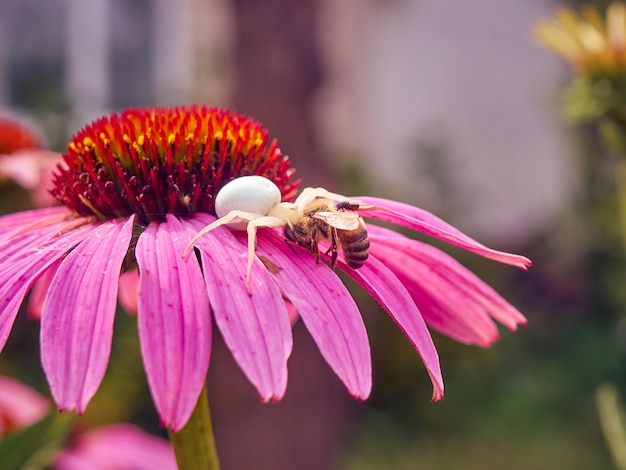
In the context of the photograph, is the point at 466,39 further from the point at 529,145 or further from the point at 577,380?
the point at 577,380

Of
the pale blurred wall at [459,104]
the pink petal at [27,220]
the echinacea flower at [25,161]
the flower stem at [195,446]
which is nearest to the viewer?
the flower stem at [195,446]

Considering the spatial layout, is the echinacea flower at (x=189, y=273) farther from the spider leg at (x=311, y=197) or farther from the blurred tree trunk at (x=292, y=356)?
the blurred tree trunk at (x=292, y=356)

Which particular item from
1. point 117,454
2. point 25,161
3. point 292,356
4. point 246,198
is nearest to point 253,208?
point 246,198

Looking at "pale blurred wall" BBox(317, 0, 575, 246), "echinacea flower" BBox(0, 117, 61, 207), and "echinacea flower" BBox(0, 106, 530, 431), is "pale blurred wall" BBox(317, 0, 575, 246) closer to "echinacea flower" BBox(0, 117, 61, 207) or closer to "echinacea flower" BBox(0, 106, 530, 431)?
"echinacea flower" BBox(0, 117, 61, 207)

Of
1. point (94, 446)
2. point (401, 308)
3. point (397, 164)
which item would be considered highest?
point (401, 308)

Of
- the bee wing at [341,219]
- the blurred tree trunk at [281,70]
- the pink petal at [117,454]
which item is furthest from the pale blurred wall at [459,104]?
the bee wing at [341,219]

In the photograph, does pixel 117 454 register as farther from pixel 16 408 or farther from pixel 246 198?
pixel 246 198

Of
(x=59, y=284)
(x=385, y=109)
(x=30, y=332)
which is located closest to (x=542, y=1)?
(x=385, y=109)
